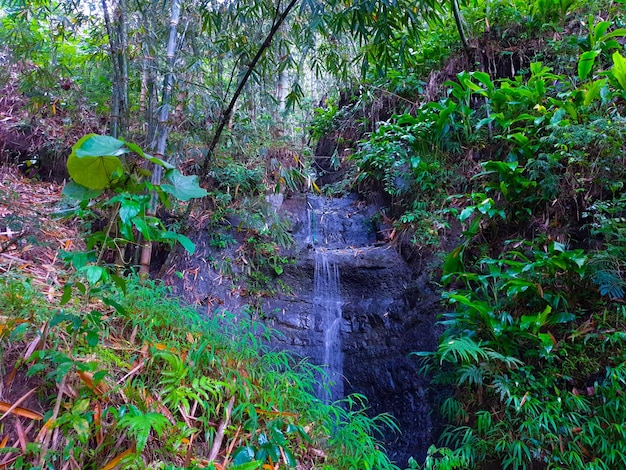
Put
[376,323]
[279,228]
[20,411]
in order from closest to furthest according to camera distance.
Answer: [20,411] → [376,323] → [279,228]

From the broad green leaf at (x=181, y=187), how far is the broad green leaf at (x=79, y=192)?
0.91ft

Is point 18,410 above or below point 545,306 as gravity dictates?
below

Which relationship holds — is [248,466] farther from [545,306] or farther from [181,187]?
[545,306]

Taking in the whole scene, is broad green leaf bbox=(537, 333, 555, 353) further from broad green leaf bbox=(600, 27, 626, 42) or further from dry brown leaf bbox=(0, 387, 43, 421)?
broad green leaf bbox=(600, 27, 626, 42)

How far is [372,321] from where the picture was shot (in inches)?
165

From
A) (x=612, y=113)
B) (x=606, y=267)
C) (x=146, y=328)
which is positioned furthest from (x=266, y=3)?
(x=606, y=267)

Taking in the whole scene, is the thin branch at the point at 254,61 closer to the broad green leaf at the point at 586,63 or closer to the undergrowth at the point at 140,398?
the undergrowth at the point at 140,398

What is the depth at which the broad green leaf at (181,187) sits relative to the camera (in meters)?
1.42

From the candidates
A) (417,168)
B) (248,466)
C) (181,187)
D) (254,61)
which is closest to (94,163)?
(181,187)

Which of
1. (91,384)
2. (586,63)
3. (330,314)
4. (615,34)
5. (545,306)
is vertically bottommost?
(330,314)

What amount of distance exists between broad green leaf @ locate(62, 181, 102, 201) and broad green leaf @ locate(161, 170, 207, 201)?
28 cm

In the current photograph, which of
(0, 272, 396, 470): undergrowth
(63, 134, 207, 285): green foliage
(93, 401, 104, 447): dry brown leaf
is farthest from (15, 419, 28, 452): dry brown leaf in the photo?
(63, 134, 207, 285): green foliage

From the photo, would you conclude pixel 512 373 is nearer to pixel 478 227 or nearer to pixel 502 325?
pixel 502 325

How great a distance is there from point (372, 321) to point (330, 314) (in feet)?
1.65
